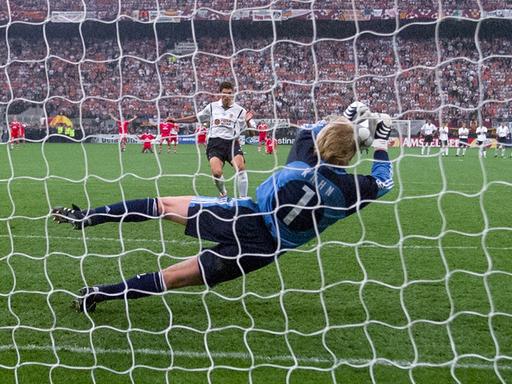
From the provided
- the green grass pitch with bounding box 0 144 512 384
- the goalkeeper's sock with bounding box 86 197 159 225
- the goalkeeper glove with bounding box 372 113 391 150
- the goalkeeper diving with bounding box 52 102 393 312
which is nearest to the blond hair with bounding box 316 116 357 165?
the goalkeeper diving with bounding box 52 102 393 312

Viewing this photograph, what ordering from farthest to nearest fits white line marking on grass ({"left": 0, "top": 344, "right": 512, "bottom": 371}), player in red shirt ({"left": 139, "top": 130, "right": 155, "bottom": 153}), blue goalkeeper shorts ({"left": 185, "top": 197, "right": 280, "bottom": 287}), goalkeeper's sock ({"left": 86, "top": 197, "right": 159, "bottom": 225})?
player in red shirt ({"left": 139, "top": 130, "right": 155, "bottom": 153}) → goalkeeper's sock ({"left": 86, "top": 197, "right": 159, "bottom": 225}) → blue goalkeeper shorts ({"left": 185, "top": 197, "right": 280, "bottom": 287}) → white line marking on grass ({"left": 0, "top": 344, "right": 512, "bottom": 371})

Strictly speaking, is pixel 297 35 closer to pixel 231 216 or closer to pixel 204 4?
pixel 204 4

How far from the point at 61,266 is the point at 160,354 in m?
1.97

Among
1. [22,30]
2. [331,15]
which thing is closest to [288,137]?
[331,15]

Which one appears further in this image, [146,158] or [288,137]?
[288,137]

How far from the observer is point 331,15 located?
1820cm

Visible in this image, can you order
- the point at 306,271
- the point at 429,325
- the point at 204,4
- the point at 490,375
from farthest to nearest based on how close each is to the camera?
the point at 204,4, the point at 306,271, the point at 429,325, the point at 490,375

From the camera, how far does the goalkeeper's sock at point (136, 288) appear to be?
3.55 metres

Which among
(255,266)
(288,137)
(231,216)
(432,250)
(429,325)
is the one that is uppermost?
(231,216)

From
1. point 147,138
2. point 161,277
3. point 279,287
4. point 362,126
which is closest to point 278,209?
point 362,126

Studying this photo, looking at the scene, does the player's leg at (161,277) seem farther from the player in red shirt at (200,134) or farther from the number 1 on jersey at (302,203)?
the number 1 on jersey at (302,203)

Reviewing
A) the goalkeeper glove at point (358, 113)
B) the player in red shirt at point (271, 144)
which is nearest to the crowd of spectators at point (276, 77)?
the goalkeeper glove at point (358, 113)

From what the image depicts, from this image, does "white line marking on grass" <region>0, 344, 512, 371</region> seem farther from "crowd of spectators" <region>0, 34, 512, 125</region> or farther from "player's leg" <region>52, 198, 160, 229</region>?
"crowd of spectators" <region>0, 34, 512, 125</region>

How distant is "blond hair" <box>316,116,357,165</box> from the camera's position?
2.94 m
